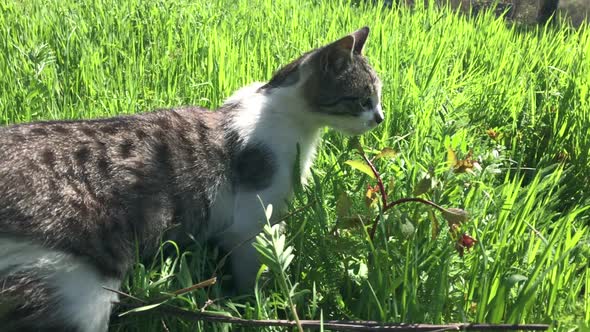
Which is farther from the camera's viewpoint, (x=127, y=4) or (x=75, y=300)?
(x=127, y=4)

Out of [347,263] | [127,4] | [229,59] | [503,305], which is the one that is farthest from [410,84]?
[127,4]

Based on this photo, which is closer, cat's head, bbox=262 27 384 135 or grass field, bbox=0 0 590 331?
grass field, bbox=0 0 590 331

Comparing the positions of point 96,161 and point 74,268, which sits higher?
point 96,161

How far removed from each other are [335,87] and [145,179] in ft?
2.76

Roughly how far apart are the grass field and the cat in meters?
0.11

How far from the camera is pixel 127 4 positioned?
146 inches

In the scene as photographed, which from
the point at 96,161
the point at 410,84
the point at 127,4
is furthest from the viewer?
the point at 127,4

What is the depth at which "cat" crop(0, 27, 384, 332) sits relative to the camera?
138 cm

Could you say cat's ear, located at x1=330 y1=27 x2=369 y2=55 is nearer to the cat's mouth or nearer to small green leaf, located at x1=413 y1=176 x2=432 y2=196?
the cat's mouth

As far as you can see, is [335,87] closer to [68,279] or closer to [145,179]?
[145,179]

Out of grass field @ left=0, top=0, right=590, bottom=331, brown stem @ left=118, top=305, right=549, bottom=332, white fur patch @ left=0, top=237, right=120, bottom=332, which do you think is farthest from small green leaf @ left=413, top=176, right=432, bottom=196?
white fur patch @ left=0, top=237, right=120, bottom=332

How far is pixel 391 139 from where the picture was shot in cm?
240

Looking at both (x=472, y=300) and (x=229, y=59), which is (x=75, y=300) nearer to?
(x=472, y=300)

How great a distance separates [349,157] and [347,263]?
731 mm
